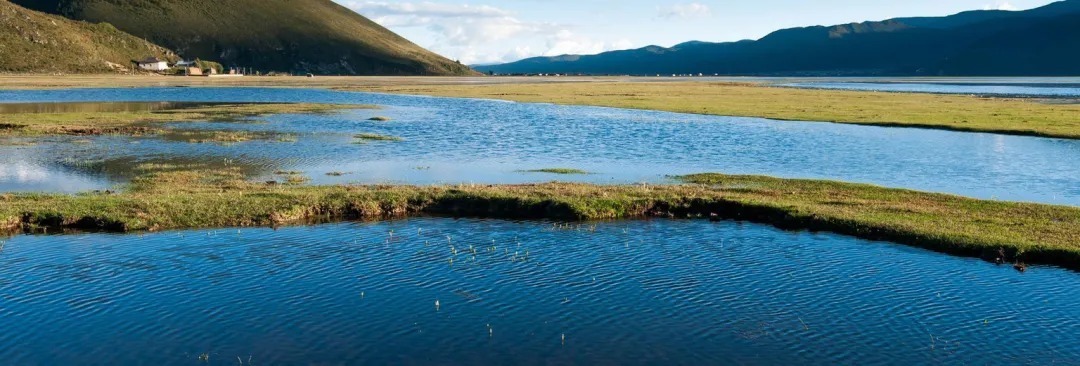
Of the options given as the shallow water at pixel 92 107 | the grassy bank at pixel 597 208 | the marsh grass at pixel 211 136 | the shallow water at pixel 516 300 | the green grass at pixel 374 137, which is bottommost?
the shallow water at pixel 516 300

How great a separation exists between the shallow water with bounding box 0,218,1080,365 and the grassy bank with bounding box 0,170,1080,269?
1.60 meters

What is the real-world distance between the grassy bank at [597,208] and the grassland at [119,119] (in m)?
33.5

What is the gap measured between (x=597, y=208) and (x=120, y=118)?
67.7 meters

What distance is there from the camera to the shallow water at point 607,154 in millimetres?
47875

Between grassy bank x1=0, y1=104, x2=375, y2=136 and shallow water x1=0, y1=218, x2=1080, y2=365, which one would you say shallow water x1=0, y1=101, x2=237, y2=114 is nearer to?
grassy bank x1=0, y1=104, x2=375, y2=136

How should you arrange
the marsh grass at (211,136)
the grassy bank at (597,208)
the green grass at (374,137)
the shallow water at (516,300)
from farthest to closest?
the green grass at (374,137) < the marsh grass at (211,136) < the grassy bank at (597,208) < the shallow water at (516,300)

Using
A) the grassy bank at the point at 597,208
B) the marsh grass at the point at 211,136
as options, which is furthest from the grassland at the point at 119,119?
the grassy bank at the point at 597,208

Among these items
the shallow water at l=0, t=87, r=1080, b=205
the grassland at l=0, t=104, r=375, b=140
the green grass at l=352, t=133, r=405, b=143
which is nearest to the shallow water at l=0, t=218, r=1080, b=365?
the shallow water at l=0, t=87, r=1080, b=205

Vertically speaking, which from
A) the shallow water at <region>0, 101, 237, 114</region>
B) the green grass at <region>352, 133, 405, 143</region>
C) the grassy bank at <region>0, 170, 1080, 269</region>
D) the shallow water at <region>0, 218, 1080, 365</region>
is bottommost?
the shallow water at <region>0, 218, 1080, 365</region>

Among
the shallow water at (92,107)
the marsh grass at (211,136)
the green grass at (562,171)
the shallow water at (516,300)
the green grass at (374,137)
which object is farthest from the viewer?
the shallow water at (92,107)

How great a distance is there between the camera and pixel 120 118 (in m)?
86.3

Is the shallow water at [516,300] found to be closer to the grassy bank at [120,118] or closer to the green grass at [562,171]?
the green grass at [562,171]

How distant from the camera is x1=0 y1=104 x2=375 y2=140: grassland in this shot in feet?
232

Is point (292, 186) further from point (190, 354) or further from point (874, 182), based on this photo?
point (874, 182)
